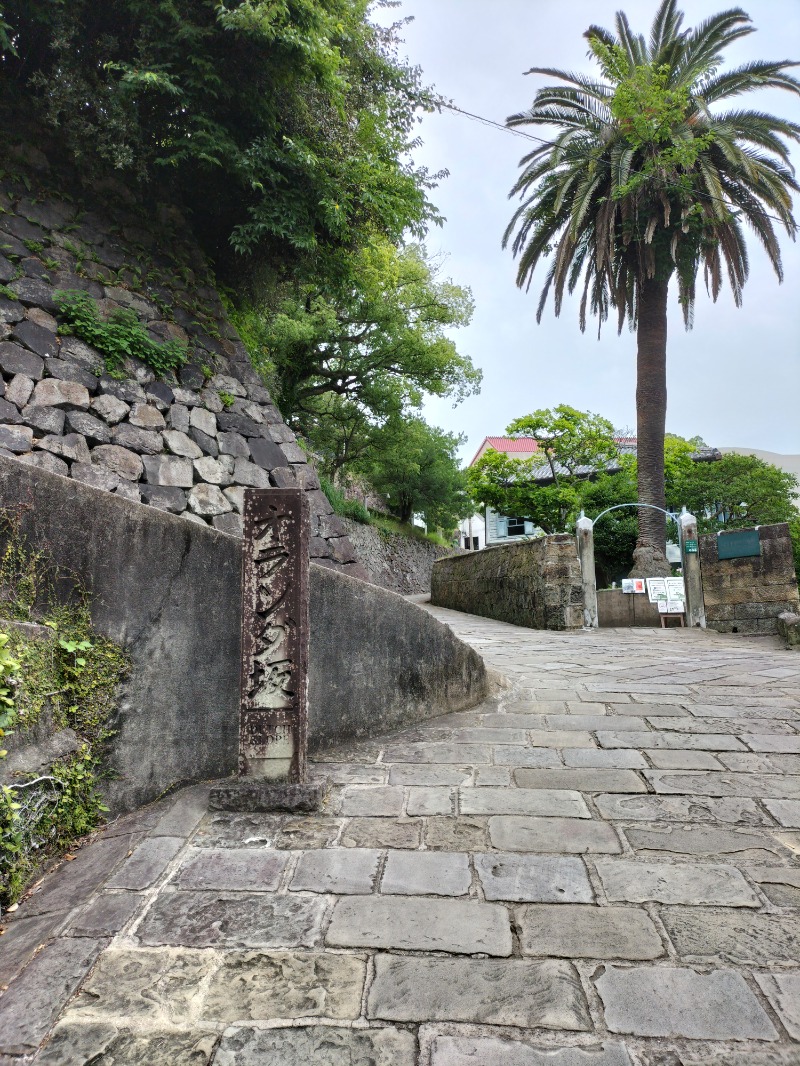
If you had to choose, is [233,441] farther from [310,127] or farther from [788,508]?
[788,508]

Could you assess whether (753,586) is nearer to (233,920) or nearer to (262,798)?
(262,798)

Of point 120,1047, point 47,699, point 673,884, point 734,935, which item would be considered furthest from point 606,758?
point 47,699

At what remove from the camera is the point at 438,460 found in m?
25.8

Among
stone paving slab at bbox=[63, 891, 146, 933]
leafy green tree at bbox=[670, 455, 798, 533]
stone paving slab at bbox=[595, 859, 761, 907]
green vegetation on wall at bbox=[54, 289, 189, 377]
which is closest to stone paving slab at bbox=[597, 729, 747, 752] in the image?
stone paving slab at bbox=[595, 859, 761, 907]

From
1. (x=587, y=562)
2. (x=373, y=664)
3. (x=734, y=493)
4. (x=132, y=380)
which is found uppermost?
(x=734, y=493)

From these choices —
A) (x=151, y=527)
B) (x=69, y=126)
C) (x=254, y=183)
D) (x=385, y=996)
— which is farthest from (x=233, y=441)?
(x=385, y=996)

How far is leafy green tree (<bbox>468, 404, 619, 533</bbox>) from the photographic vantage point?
23.8 meters

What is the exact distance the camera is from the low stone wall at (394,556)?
73.0 ft

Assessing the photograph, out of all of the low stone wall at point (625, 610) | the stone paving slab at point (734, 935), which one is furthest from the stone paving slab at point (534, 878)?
the low stone wall at point (625, 610)

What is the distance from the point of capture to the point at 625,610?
13305mm

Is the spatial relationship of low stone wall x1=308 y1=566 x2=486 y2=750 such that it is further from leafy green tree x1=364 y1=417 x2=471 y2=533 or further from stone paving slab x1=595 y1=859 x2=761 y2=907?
leafy green tree x1=364 y1=417 x2=471 y2=533

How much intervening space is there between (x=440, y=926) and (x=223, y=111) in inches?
321

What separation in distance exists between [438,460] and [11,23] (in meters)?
20.4

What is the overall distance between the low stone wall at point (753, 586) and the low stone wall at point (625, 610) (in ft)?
5.19
